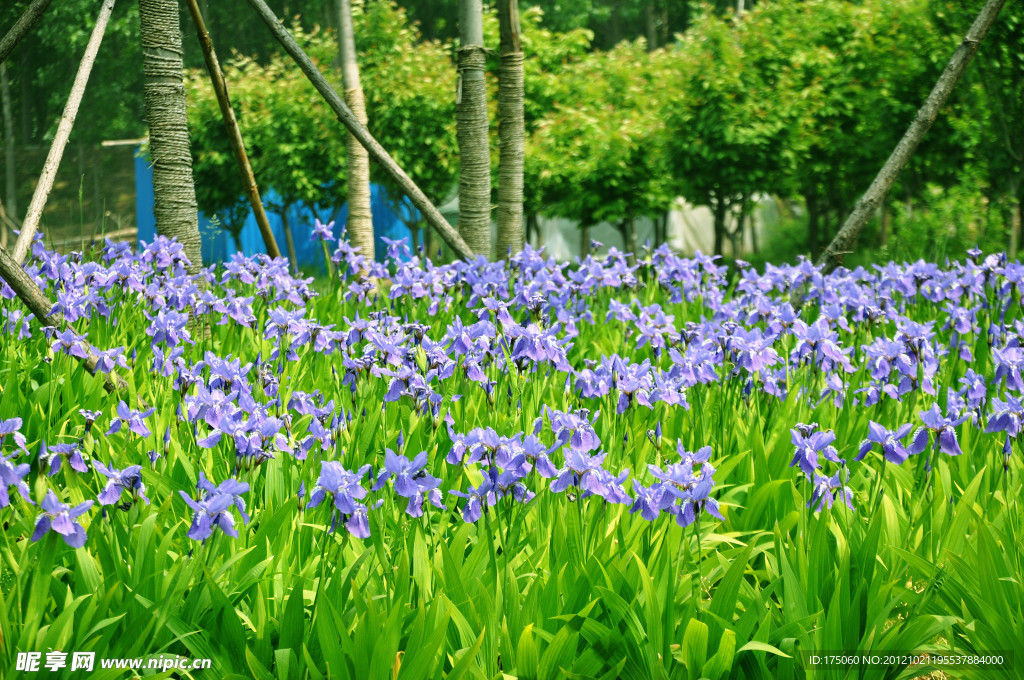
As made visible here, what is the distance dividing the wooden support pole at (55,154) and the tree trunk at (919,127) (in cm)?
388

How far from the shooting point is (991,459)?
2.74m

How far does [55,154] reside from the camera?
3842 millimetres

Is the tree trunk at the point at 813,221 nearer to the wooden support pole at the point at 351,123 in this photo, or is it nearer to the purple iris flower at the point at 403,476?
the wooden support pole at the point at 351,123

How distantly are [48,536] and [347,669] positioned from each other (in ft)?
2.13

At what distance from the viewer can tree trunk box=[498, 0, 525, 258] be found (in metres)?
5.79

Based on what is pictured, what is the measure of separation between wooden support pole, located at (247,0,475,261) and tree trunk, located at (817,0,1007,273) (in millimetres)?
2145

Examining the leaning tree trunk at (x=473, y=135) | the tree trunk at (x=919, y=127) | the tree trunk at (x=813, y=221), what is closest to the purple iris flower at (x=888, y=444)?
the tree trunk at (x=919, y=127)

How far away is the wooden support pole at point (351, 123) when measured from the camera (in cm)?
460

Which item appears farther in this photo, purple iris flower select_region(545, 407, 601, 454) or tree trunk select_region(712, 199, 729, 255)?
tree trunk select_region(712, 199, 729, 255)

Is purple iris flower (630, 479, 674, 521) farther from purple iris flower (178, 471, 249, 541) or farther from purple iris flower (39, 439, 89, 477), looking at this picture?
purple iris flower (39, 439, 89, 477)

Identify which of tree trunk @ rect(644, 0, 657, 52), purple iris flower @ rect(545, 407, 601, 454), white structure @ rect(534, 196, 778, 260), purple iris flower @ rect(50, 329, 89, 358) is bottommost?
white structure @ rect(534, 196, 778, 260)

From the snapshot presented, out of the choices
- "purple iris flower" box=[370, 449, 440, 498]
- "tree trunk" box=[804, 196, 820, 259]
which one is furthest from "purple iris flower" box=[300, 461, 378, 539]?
"tree trunk" box=[804, 196, 820, 259]

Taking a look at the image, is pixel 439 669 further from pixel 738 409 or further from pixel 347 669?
pixel 738 409

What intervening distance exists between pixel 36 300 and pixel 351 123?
2224mm
